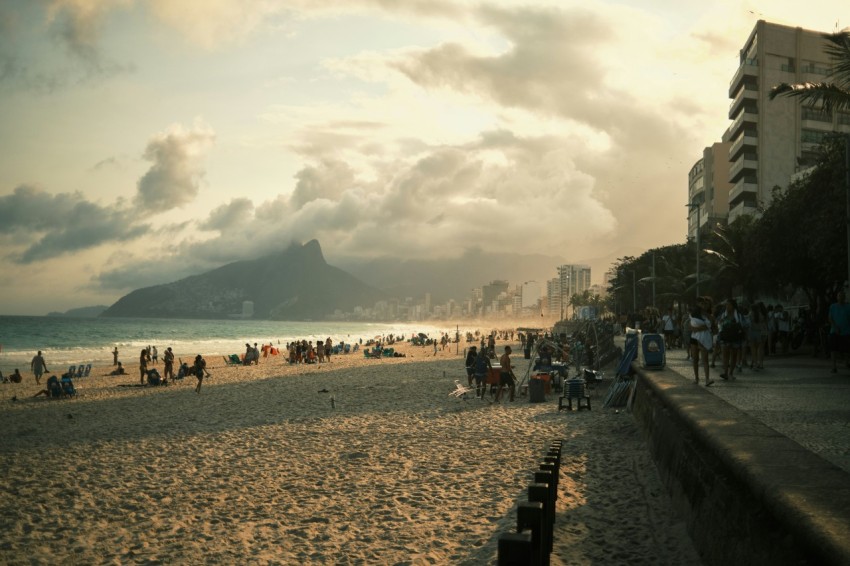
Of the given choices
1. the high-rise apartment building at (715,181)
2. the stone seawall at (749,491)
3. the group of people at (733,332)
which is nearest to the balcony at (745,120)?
the high-rise apartment building at (715,181)

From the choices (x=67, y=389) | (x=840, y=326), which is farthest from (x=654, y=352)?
(x=67, y=389)

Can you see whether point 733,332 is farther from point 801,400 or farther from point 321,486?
point 321,486

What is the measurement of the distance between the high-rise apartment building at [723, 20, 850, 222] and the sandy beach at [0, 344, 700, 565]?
51.8 metres

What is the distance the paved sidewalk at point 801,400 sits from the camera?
7619 millimetres

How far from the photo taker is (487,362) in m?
20.8

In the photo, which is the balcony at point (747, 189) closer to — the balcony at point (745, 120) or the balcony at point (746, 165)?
the balcony at point (746, 165)

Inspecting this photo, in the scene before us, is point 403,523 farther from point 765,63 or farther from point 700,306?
point 765,63

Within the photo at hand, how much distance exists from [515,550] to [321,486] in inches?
288

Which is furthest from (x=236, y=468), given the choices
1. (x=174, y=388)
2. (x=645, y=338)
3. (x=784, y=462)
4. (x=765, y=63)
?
(x=765, y=63)

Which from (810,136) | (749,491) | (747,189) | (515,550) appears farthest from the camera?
(810,136)

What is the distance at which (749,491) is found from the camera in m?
5.07

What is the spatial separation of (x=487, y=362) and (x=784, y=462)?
612 inches

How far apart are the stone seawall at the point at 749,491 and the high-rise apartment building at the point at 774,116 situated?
5958 cm

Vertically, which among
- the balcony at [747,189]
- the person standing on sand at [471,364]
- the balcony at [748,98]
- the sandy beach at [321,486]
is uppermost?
the balcony at [748,98]
